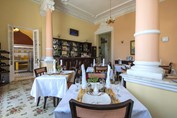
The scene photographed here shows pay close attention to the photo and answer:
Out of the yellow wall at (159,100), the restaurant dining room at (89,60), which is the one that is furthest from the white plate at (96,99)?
the yellow wall at (159,100)

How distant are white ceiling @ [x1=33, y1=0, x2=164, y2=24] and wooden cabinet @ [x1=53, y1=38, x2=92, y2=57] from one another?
1934 mm

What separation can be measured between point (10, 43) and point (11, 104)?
3.39m

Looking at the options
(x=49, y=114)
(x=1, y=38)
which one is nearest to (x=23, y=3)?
(x=1, y=38)

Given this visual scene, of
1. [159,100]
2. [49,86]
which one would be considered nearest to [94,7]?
[49,86]

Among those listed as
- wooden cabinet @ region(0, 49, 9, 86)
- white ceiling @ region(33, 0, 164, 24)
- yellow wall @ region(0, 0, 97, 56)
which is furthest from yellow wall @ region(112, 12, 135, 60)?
wooden cabinet @ region(0, 49, 9, 86)

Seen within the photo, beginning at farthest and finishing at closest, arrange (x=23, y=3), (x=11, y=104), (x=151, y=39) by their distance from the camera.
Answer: (x=23, y=3) < (x=11, y=104) < (x=151, y=39)

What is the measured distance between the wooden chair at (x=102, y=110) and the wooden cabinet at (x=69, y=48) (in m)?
5.98

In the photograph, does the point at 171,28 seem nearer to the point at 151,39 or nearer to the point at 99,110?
the point at 151,39

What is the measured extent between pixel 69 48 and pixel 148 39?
6220mm

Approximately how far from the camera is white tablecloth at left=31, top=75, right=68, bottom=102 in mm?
2557

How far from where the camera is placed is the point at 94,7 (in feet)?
22.7

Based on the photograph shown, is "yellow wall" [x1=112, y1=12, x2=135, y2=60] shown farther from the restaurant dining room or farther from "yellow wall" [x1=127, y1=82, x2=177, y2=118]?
"yellow wall" [x1=127, y1=82, x2=177, y2=118]

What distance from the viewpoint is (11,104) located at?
9.17 ft

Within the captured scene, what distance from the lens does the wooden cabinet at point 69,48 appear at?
22.1 feet
